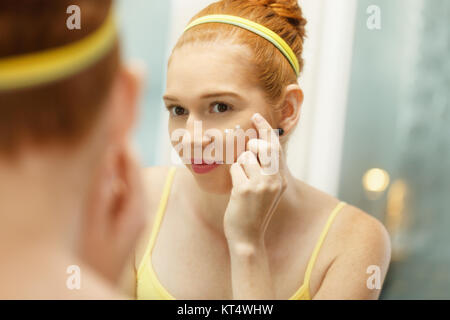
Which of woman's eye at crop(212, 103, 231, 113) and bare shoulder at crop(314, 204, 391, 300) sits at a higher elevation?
woman's eye at crop(212, 103, 231, 113)

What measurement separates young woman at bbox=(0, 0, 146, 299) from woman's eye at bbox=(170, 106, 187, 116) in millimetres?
315

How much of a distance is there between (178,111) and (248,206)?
0.17 meters

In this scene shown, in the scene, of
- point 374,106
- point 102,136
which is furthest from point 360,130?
point 102,136

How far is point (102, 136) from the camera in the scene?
35 centimetres

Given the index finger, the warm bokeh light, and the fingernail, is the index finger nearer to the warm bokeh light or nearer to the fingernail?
the fingernail

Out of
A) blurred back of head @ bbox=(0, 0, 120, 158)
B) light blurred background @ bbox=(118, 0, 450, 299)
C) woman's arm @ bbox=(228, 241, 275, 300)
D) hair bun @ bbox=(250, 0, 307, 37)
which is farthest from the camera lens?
light blurred background @ bbox=(118, 0, 450, 299)

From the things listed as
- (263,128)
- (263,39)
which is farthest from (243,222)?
(263,39)

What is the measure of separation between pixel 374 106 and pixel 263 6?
0.99ft

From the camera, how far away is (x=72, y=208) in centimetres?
34

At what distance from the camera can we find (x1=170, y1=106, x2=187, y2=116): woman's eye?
27.6 inches

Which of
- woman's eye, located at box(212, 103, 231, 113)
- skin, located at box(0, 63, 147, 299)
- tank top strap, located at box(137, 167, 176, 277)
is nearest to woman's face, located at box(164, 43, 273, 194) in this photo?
woman's eye, located at box(212, 103, 231, 113)

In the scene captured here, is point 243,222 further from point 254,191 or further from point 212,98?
point 212,98

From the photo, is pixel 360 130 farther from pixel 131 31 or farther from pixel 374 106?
pixel 131 31
